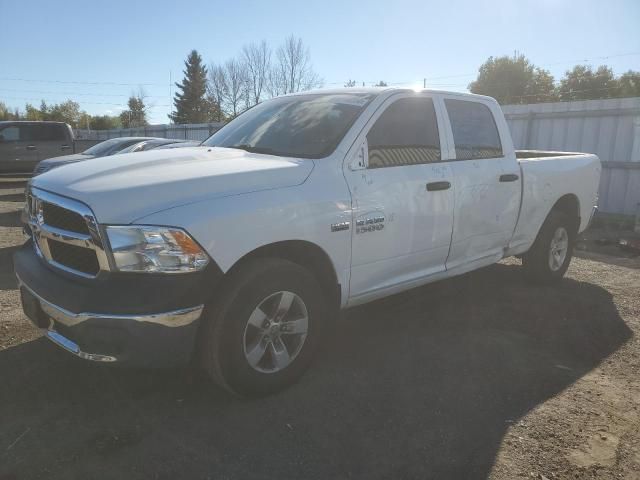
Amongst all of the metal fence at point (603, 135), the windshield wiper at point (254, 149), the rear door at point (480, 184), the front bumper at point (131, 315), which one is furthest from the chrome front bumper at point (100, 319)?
the metal fence at point (603, 135)

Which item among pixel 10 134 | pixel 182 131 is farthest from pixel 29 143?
pixel 182 131

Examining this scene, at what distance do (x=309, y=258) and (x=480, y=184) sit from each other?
72.6 inches

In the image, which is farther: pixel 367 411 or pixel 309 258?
pixel 309 258

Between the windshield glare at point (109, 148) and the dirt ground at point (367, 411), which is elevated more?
the windshield glare at point (109, 148)

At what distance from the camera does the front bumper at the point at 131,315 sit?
100 inches

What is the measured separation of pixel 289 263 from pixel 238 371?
0.67 m

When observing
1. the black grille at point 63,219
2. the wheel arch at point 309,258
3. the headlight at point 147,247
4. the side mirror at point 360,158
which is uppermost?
the side mirror at point 360,158

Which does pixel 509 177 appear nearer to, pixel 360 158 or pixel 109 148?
pixel 360 158

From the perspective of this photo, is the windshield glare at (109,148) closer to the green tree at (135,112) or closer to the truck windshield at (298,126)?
the truck windshield at (298,126)

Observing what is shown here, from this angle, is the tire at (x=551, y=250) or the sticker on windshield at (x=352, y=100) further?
the tire at (x=551, y=250)

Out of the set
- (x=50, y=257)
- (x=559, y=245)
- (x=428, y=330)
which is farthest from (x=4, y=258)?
(x=559, y=245)

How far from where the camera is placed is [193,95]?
67750 millimetres

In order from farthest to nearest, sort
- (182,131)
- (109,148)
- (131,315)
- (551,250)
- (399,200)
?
1. (182,131)
2. (109,148)
3. (551,250)
4. (399,200)
5. (131,315)

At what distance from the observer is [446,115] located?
4.23m
